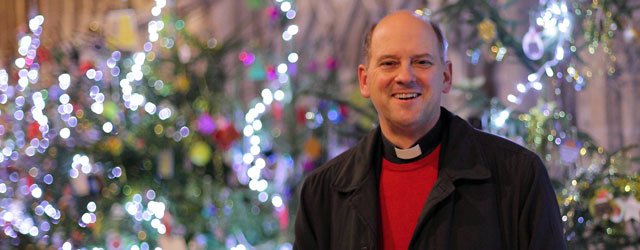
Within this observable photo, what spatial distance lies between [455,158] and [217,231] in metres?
3.04

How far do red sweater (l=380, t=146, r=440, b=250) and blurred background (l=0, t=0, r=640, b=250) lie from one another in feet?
6.60

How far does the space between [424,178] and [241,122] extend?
126 inches

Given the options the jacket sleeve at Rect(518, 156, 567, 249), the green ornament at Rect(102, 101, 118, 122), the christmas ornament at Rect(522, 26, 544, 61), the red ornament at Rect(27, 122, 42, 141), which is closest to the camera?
the jacket sleeve at Rect(518, 156, 567, 249)

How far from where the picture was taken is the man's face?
6.94 feet

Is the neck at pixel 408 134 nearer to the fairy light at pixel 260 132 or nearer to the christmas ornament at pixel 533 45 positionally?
the christmas ornament at pixel 533 45

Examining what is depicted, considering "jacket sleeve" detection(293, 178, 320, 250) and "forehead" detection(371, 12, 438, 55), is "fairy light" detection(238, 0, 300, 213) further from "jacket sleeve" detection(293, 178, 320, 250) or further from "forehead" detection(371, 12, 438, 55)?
"forehead" detection(371, 12, 438, 55)

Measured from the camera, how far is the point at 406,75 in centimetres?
210

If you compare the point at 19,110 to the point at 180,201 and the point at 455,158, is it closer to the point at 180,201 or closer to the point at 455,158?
the point at 180,201

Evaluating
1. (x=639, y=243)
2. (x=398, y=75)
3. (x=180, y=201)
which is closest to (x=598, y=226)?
(x=639, y=243)

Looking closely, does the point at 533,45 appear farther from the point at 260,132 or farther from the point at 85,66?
the point at 85,66

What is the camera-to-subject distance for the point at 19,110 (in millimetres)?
6273

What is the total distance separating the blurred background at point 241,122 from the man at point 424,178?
198cm

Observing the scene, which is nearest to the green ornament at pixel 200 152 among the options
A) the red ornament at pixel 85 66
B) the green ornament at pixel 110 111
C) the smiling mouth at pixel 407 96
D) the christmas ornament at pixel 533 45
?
the green ornament at pixel 110 111

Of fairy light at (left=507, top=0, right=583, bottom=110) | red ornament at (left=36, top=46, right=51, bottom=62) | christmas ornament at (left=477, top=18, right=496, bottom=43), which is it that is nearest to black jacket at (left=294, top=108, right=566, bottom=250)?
fairy light at (left=507, top=0, right=583, bottom=110)
